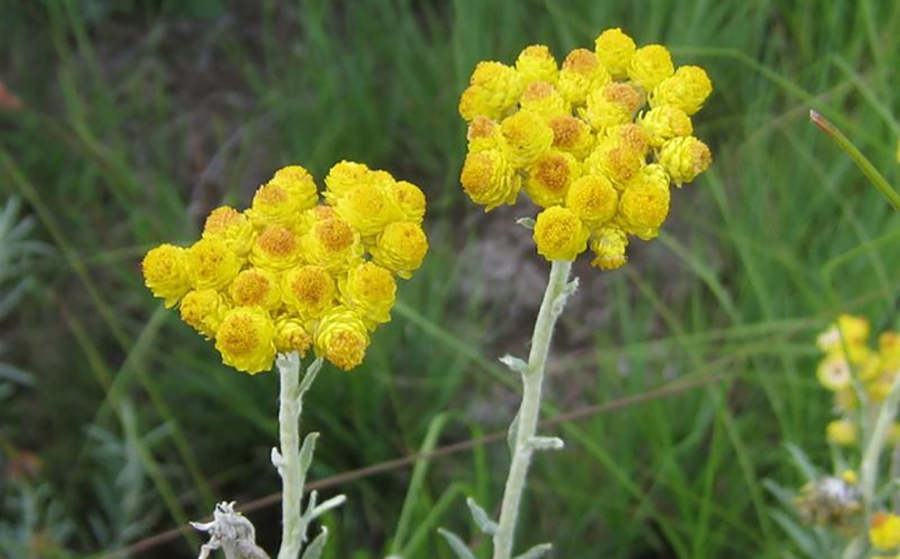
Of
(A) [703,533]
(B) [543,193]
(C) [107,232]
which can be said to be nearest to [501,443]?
(A) [703,533]

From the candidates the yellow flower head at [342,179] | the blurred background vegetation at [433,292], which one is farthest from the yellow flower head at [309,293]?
the blurred background vegetation at [433,292]

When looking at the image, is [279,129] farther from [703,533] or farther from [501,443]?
[703,533]

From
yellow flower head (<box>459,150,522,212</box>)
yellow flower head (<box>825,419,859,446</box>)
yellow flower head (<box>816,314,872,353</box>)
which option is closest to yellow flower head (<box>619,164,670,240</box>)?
yellow flower head (<box>459,150,522,212</box>)

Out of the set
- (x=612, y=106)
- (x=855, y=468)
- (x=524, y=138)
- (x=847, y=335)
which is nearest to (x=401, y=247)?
(x=524, y=138)

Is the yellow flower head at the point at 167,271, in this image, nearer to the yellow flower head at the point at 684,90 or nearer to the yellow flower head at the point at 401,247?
the yellow flower head at the point at 401,247

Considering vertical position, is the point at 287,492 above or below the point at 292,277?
below

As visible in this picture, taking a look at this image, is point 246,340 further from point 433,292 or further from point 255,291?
point 433,292

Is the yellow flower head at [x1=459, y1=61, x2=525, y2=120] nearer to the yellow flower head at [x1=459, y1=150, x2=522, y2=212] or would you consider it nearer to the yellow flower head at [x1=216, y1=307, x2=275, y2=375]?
the yellow flower head at [x1=459, y1=150, x2=522, y2=212]
